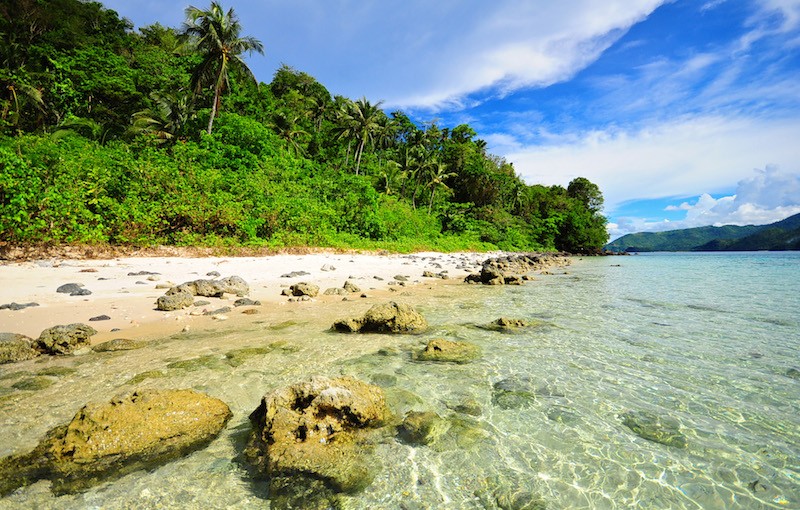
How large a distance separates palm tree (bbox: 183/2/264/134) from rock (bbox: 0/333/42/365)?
25.8 m

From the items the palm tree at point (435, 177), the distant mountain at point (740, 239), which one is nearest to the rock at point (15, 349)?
the palm tree at point (435, 177)

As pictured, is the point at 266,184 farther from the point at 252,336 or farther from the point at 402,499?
the point at 402,499

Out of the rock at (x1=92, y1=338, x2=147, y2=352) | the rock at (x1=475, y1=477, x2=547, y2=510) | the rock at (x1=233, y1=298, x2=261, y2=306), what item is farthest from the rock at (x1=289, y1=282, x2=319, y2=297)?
the rock at (x1=475, y1=477, x2=547, y2=510)

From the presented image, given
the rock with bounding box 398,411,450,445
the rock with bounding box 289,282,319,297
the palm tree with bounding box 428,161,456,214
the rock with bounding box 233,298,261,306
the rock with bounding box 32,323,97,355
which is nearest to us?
the rock with bounding box 398,411,450,445

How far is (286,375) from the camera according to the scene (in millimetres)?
4387

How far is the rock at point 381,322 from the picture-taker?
643cm

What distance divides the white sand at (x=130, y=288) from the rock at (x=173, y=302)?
0.15 meters

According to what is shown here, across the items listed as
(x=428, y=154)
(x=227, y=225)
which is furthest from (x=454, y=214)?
(x=227, y=225)

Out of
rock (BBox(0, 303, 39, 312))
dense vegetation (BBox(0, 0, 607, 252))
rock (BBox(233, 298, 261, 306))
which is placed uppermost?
dense vegetation (BBox(0, 0, 607, 252))

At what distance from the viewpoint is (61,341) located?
484 centimetres

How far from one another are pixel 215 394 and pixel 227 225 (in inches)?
614

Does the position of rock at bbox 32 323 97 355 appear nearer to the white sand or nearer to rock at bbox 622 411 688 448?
the white sand

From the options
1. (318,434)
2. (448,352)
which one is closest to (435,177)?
(448,352)

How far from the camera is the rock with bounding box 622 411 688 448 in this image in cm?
321
